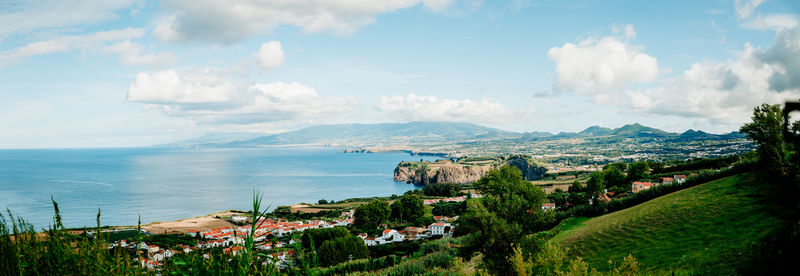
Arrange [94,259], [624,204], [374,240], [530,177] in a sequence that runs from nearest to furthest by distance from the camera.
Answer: [94,259], [624,204], [374,240], [530,177]

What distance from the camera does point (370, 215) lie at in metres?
55.7

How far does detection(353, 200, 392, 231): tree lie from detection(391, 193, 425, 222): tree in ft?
13.5

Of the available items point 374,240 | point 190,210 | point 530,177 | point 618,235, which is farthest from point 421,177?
point 618,235

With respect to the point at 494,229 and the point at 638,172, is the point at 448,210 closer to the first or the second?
the point at 638,172

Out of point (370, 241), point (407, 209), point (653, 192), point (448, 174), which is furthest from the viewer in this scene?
point (448, 174)

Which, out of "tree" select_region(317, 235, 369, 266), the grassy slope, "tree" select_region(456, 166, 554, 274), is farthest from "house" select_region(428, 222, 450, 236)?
the grassy slope

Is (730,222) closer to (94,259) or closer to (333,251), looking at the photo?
(94,259)

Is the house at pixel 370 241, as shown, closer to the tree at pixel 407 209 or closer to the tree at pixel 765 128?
the tree at pixel 407 209

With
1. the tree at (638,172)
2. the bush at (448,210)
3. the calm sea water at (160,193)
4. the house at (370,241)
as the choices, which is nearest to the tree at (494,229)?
the house at (370,241)

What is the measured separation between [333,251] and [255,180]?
96.2 meters

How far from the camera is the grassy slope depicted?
11.6 meters

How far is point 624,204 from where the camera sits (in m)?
26.4

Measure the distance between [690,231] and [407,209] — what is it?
160 ft

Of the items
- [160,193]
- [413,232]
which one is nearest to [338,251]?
[413,232]
